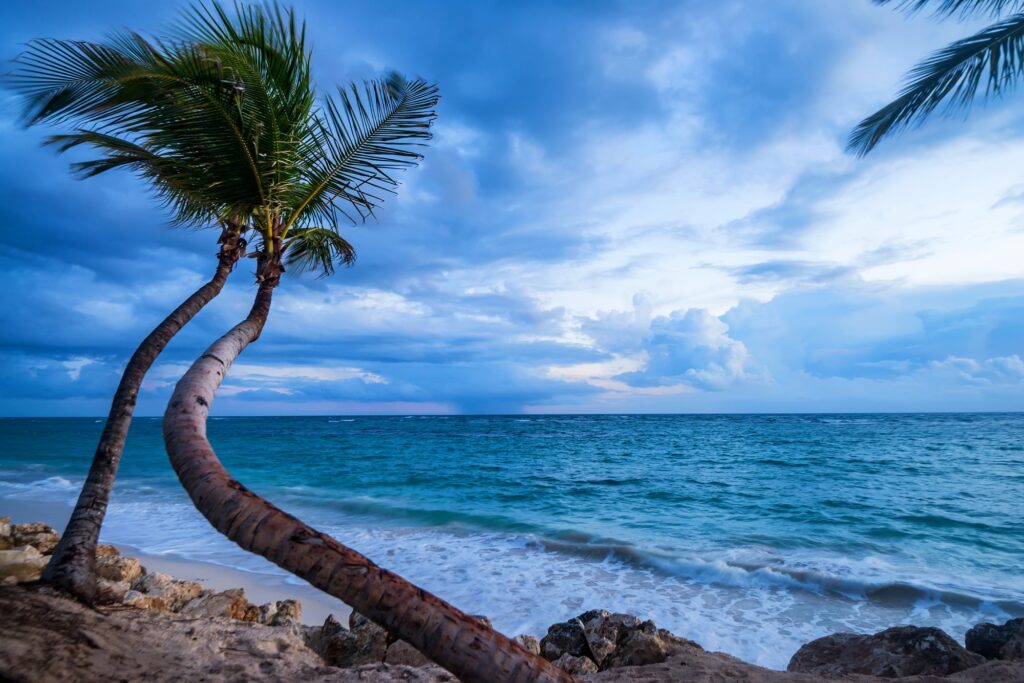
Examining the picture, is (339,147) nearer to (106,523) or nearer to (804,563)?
(804,563)

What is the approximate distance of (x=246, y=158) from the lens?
4461 millimetres

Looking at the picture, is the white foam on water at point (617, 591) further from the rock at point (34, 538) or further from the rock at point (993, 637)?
the rock at point (34, 538)

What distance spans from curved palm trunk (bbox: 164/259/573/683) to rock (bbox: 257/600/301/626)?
13.4 ft

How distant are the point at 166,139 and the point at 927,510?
62.9ft

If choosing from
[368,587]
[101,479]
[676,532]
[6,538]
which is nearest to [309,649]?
[101,479]

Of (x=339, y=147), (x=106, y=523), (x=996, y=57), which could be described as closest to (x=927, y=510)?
(x=996, y=57)

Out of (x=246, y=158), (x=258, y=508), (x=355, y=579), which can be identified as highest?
(x=246, y=158)

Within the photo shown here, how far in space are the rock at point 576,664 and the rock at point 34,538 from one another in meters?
7.07

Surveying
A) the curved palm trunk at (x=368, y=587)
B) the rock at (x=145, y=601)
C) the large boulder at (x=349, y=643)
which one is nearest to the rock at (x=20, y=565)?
the rock at (x=145, y=601)

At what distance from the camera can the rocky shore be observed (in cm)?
334

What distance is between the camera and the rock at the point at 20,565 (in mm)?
5504

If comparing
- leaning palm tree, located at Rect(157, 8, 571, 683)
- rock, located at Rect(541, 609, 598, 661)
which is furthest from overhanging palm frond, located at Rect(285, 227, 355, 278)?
rock, located at Rect(541, 609, 598, 661)

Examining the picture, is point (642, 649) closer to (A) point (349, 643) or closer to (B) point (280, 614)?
(A) point (349, 643)

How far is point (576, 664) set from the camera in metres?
4.79
